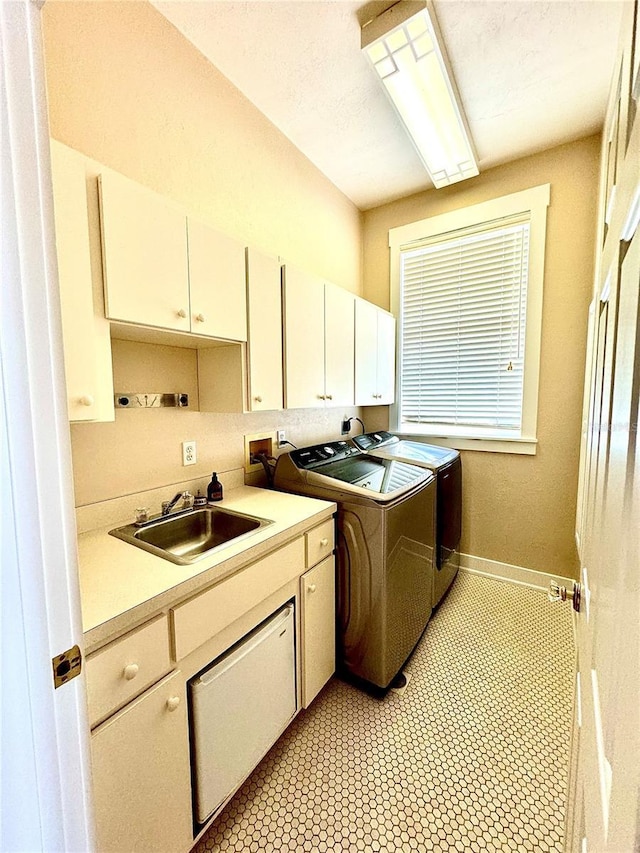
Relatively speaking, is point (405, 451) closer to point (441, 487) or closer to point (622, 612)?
point (441, 487)

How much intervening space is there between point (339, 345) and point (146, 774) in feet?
6.47

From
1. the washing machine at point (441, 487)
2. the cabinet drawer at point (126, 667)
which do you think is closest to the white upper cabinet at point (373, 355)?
the washing machine at point (441, 487)

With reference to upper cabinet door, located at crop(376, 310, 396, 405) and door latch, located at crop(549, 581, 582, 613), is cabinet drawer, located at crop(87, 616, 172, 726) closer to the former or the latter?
door latch, located at crop(549, 581, 582, 613)

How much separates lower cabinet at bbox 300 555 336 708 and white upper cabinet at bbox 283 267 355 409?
83cm

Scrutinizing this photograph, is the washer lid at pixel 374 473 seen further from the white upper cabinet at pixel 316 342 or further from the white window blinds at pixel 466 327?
the white window blinds at pixel 466 327

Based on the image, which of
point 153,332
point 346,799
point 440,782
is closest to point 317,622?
point 346,799

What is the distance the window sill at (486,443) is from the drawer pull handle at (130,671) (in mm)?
2421

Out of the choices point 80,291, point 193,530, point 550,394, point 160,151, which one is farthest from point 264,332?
point 550,394

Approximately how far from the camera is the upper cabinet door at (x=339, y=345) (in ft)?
6.63

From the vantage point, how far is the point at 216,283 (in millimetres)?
1348

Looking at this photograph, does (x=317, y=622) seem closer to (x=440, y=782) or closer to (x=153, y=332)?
(x=440, y=782)

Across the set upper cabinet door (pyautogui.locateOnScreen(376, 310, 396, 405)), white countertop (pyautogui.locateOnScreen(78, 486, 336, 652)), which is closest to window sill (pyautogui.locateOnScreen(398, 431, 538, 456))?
upper cabinet door (pyautogui.locateOnScreen(376, 310, 396, 405))

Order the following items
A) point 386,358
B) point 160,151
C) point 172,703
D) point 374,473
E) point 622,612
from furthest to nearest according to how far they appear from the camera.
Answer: point 386,358, point 374,473, point 160,151, point 172,703, point 622,612

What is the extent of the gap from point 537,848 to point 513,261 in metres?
2.93
